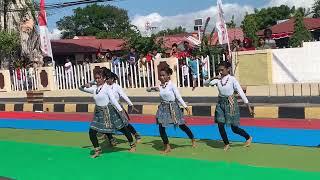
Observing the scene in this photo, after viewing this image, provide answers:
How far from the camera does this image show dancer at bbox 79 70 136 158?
913 centimetres

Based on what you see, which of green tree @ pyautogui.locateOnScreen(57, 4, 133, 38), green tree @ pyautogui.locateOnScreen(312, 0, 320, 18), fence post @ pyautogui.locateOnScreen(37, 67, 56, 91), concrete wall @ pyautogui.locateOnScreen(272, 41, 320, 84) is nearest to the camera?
concrete wall @ pyautogui.locateOnScreen(272, 41, 320, 84)

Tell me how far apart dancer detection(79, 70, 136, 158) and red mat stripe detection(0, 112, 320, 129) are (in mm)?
3536

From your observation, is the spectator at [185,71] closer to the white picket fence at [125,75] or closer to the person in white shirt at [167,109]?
the white picket fence at [125,75]

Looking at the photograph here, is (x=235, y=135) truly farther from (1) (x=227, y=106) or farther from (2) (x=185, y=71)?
(2) (x=185, y=71)

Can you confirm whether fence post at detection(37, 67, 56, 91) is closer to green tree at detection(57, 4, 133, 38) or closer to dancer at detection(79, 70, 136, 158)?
dancer at detection(79, 70, 136, 158)

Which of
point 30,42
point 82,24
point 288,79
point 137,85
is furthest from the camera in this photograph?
point 82,24

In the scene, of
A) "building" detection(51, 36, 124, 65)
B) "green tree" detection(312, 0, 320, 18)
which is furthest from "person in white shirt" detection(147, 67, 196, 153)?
"green tree" detection(312, 0, 320, 18)

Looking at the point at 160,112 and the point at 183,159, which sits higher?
the point at 160,112

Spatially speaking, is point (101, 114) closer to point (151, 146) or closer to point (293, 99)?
point (151, 146)

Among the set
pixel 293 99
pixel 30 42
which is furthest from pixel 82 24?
pixel 293 99

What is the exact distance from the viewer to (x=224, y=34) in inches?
653

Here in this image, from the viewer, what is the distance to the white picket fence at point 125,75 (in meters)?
17.3

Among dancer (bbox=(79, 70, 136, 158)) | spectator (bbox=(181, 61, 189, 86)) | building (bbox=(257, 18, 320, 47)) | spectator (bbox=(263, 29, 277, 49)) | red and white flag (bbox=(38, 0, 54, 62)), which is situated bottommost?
dancer (bbox=(79, 70, 136, 158))

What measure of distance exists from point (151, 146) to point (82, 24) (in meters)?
82.9
